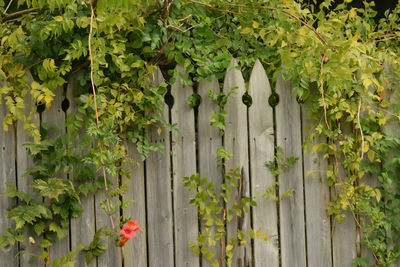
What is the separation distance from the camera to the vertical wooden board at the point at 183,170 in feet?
9.04

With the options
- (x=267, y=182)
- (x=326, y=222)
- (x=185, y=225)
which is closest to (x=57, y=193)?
(x=185, y=225)

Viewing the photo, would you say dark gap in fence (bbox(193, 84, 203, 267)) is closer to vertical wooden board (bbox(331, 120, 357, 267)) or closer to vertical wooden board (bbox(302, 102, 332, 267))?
vertical wooden board (bbox(302, 102, 332, 267))

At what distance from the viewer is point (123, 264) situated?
271 cm

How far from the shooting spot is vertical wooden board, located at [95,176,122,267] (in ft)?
8.80

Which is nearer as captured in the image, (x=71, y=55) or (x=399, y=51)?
(x=71, y=55)

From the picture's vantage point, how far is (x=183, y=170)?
9.07 feet

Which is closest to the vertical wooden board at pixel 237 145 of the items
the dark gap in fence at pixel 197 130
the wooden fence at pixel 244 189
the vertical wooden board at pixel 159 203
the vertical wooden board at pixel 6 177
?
the wooden fence at pixel 244 189

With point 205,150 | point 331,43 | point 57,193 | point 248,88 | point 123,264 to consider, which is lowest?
point 123,264

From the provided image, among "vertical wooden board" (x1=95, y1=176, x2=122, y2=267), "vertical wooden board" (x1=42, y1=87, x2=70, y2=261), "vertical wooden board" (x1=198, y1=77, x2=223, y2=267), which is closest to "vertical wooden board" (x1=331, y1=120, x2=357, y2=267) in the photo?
"vertical wooden board" (x1=198, y1=77, x2=223, y2=267)

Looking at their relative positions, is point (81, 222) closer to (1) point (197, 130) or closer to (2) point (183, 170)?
(2) point (183, 170)

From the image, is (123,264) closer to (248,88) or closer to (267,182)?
(267,182)

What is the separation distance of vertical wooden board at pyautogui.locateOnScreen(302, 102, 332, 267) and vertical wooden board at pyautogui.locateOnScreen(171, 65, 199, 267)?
29.2 inches

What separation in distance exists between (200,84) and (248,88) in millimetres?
315

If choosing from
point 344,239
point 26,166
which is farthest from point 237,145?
point 26,166
